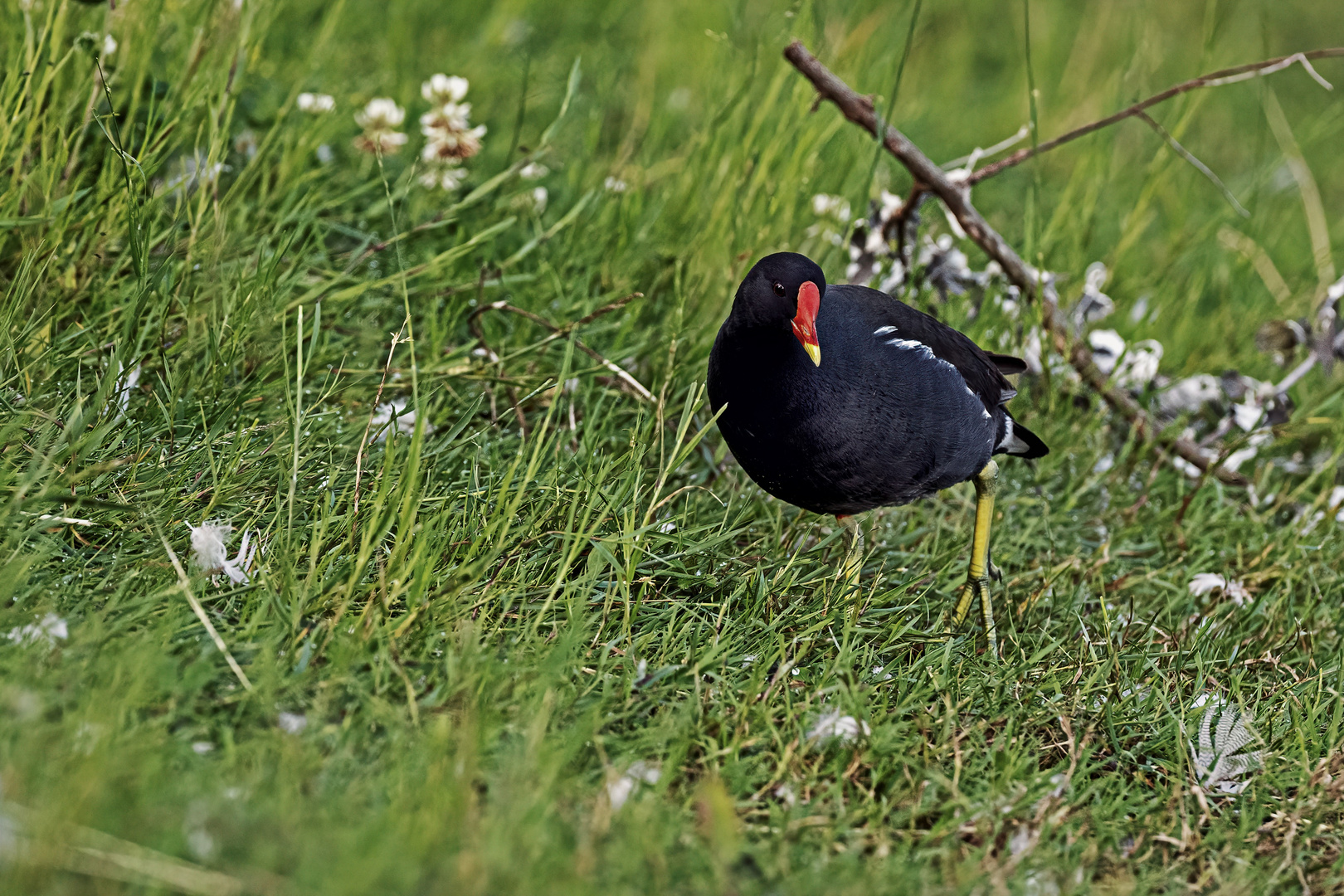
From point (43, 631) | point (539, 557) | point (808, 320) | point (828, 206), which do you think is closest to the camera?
point (43, 631)

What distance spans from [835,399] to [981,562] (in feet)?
2.22

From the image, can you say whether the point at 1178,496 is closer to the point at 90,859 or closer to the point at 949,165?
the point at 949,165

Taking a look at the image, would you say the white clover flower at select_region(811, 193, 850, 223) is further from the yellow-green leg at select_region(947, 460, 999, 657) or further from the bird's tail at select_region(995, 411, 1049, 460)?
the yellow-green leg at select_region(947, 460, 999, 657)

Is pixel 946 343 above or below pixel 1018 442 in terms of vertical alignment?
above

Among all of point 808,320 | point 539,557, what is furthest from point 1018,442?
point 539,557

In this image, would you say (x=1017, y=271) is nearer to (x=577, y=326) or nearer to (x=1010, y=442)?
(x=1010, y=442)

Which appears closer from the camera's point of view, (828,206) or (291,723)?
(291,723)

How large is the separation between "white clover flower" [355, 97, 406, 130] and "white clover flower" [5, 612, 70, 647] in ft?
6.57

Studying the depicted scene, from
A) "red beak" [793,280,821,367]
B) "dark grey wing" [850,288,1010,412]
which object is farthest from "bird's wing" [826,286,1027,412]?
"red beak" [793,280,821,367]

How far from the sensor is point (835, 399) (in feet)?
8.02

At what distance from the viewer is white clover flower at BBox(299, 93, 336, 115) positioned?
3344 millimetres

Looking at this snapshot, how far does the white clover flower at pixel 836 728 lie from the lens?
6.93 ft

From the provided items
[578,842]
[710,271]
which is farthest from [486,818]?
[710,271]

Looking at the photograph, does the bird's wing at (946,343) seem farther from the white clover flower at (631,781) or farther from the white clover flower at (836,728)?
the white clover flower at (631,781)
